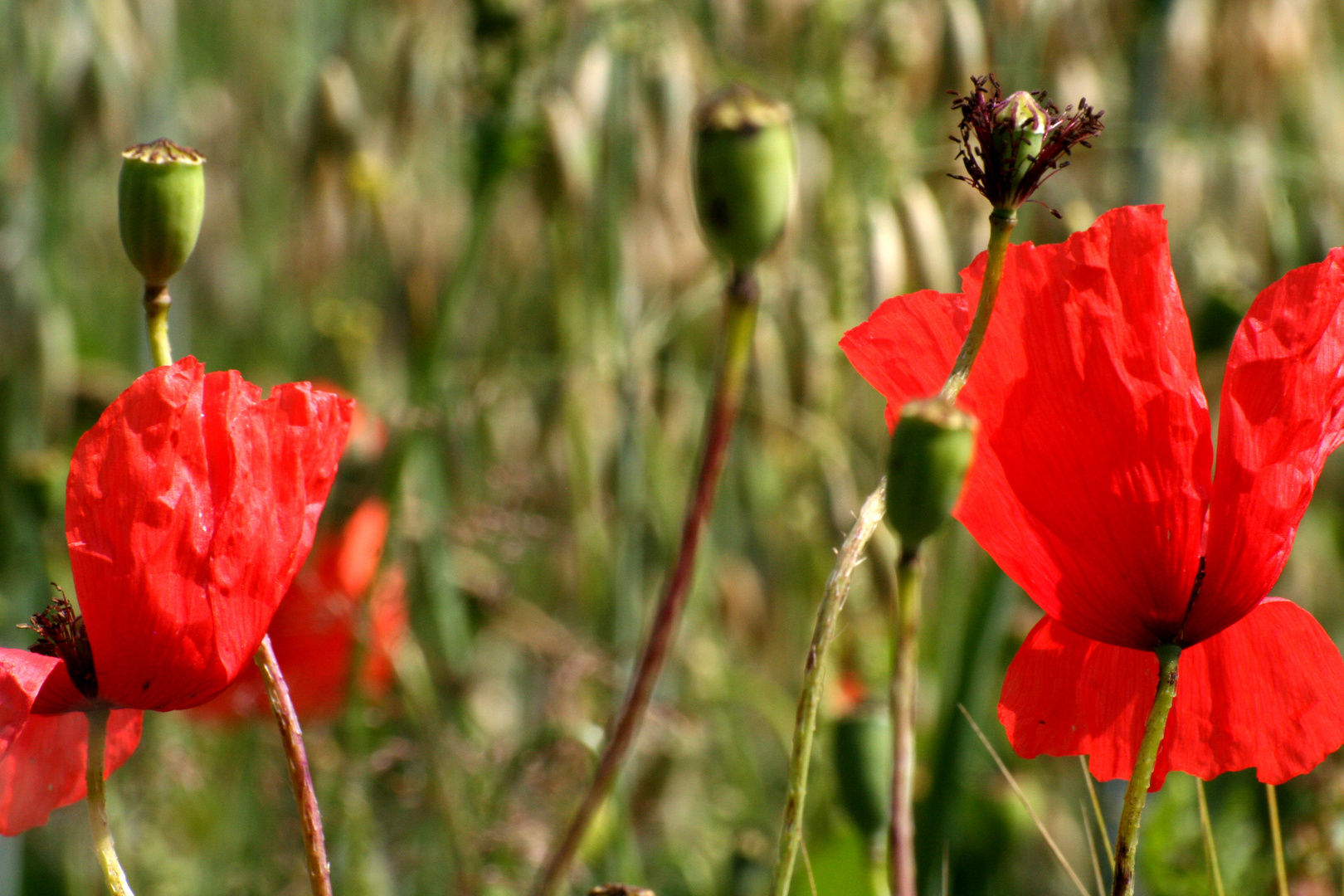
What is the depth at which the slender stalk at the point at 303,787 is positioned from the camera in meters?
0.27

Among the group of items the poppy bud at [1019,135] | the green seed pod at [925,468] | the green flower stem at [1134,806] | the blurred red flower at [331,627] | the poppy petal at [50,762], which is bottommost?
the blurred red flower at [331,627]

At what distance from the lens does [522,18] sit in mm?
830

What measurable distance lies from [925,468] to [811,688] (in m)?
0.04

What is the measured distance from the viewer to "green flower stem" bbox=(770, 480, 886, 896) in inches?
8.8

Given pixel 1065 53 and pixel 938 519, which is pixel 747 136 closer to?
pixel 938 519

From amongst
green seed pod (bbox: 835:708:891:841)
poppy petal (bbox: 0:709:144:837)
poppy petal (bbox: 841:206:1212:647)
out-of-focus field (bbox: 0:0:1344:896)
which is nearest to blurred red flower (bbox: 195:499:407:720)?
out-of-focus field (bbox: 0:0:1344:896)

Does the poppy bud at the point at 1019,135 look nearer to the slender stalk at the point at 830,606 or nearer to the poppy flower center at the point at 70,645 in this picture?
the slender stalk at the point at 830,606

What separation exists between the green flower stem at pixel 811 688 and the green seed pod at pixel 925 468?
0.04 ft

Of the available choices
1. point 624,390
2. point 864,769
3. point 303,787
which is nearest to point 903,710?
point 303,787

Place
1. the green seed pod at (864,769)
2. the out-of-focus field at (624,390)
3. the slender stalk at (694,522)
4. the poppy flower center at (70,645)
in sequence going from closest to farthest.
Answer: the slender stalk at (694,522) → the poppy flower center at (70,645) → the green seed pod at (864,769) → the out-of-focus field at (624,390)

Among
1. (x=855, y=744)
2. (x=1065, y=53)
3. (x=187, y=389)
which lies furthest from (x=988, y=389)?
(x=1065, y=53)

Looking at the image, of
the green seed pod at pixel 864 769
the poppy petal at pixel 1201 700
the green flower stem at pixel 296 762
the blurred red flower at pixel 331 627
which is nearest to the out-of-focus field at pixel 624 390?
the blurred red flower at pixel 331 627

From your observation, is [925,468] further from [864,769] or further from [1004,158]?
[864,769]

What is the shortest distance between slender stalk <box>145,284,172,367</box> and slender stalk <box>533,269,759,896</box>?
0.14 m
